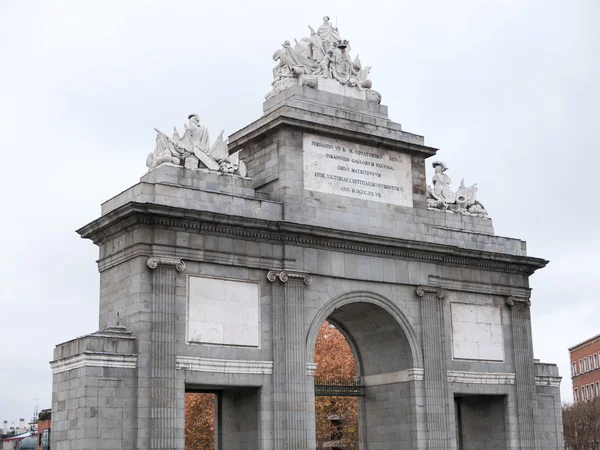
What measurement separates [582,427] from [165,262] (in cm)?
4561

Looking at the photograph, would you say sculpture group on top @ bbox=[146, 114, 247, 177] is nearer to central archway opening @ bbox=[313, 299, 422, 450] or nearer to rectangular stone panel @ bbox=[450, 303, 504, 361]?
central archway opening @ bbox=[313, 299, 422, 450]

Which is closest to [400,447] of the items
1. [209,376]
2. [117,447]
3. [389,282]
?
[389,282]

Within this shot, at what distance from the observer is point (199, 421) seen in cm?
5031

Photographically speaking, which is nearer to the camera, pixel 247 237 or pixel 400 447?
pixel 247 237

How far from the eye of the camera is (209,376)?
27531 millimetres

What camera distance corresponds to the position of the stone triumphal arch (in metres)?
26.7

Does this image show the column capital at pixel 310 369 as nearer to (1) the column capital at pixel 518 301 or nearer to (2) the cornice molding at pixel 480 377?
(2) the cornice molding at pixel 480 377

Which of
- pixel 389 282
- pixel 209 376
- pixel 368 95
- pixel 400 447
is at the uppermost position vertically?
pixel 368 95

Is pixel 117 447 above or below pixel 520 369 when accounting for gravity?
below

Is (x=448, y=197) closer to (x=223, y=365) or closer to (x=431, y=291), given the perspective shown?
(x=431, y=291)

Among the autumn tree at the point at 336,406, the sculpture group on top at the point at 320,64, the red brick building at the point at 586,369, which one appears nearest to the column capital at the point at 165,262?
the sculpture group on top at the point at 320,64

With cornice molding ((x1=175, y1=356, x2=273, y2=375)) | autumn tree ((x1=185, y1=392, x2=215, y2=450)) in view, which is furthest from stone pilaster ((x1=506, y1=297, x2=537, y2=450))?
autumn tree ((x1=185, y1=392, x2=215, y2=450))

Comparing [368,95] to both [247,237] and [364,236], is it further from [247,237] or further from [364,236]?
[247,237]

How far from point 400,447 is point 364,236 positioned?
7.37 m
